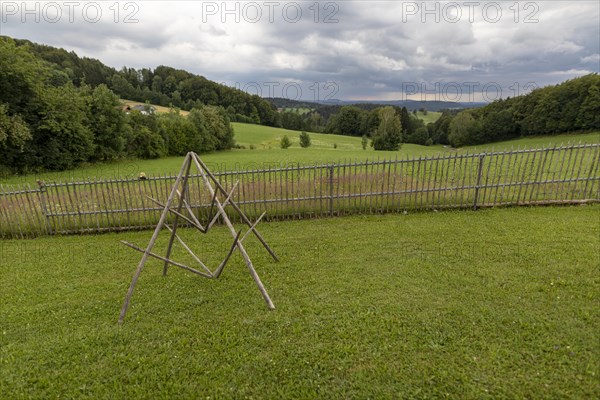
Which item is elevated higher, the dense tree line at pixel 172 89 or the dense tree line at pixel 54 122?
the dense tree line at pixel 172 89

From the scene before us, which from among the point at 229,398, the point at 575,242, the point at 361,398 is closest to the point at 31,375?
the point at 229,398

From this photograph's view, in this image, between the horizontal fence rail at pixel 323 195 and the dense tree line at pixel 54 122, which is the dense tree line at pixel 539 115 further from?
the dense tree line at pixel 54 122

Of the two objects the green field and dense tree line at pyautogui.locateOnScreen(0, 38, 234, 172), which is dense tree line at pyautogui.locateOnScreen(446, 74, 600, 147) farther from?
dense tree line at pyautogui.locateOnScreen(0, 38, 234, 172)

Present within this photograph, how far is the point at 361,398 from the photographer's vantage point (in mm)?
3090

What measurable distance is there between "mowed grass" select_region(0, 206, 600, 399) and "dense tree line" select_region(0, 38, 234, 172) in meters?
18.6

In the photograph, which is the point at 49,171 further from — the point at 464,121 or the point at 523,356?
the point at 464,121

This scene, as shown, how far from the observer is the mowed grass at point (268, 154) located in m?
22.4

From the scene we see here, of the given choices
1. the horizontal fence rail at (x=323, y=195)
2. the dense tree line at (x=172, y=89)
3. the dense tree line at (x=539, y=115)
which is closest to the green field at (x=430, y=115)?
the dense tree line at (x=539, y=115)

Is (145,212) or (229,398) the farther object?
(145,212)

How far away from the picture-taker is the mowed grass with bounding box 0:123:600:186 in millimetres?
22398

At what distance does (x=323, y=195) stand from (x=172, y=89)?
6903 cm

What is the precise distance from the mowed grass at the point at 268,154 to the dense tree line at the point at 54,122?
3.95 feet

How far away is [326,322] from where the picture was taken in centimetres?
423

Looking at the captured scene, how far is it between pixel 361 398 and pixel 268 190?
6.33 m
